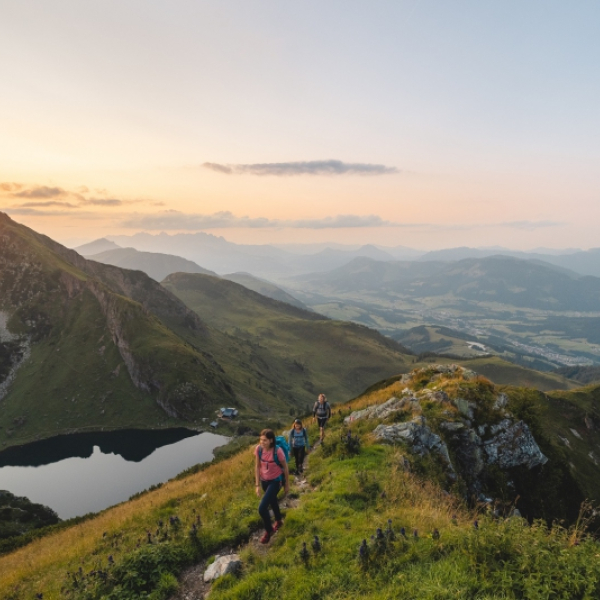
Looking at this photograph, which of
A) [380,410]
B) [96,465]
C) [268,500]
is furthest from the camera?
[96,465]

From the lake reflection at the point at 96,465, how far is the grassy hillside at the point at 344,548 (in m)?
70.1

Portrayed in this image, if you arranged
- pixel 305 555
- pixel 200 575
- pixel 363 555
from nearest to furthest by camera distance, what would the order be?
pixel 363 555, pixel 305 555, pixel 200 575

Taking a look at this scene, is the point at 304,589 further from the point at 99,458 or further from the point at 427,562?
the point at 99,458

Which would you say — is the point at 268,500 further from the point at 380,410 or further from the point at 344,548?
the point at 380,410

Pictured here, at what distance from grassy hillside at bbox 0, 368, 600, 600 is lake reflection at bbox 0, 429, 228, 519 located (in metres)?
70.1

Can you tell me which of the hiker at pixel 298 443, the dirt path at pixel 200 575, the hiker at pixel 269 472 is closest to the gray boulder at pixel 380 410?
the hiker at pixel 298 443

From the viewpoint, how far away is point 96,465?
92812mm

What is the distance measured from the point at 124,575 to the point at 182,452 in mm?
95569

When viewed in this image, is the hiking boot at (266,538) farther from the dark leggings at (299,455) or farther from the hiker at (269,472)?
the dark leggings at (299,455)

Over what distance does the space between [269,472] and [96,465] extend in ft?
345

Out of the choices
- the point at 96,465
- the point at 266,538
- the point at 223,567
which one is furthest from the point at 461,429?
the point at 96,465

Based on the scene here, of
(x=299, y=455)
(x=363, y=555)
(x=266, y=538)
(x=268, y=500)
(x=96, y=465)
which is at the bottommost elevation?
(x=96, y=465)

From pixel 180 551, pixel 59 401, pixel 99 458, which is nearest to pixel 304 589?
pixel 180 551

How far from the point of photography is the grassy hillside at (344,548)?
751 cm
